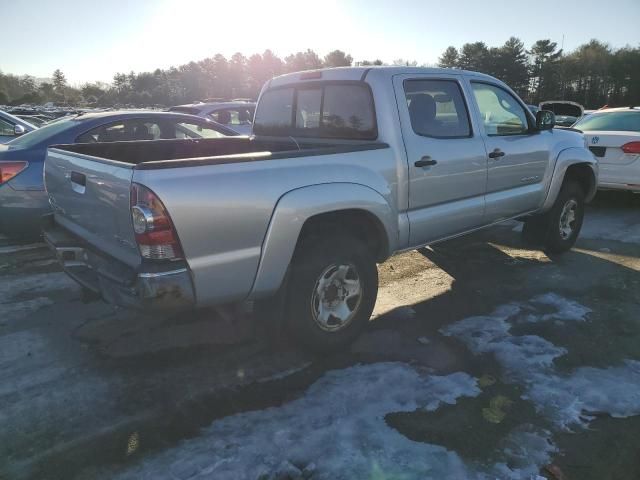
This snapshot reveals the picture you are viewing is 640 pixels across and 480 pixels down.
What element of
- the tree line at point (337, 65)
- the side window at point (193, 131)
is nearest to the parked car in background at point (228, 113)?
the side window at point (193, 131)

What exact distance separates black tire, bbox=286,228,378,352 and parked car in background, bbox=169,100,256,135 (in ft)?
20.1

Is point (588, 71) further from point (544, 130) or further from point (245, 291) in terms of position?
point (245, 291)

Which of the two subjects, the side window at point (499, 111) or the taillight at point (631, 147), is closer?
the side window at point (499, 111)

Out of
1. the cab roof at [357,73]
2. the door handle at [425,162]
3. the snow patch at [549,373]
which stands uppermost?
the cab roof at [357,73]

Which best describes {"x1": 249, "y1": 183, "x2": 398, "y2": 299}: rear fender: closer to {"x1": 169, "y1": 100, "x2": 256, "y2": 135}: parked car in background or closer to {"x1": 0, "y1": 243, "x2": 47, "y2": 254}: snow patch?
{"x1": 0, "y1": 243, "x2": 47, "y2": 254}: snow patch

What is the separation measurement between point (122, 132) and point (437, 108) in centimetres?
391

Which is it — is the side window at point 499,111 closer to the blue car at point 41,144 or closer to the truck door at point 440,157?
the truck door at point 440,157

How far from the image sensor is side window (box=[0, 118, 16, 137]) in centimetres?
773

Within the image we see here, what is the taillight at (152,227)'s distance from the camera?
8.26 feet

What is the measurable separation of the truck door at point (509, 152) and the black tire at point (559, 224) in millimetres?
459

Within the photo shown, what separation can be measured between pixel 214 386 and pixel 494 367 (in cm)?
187

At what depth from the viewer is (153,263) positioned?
262 cm

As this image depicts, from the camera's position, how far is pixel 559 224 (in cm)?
576

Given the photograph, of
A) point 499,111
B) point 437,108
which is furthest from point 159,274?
point 499,111
